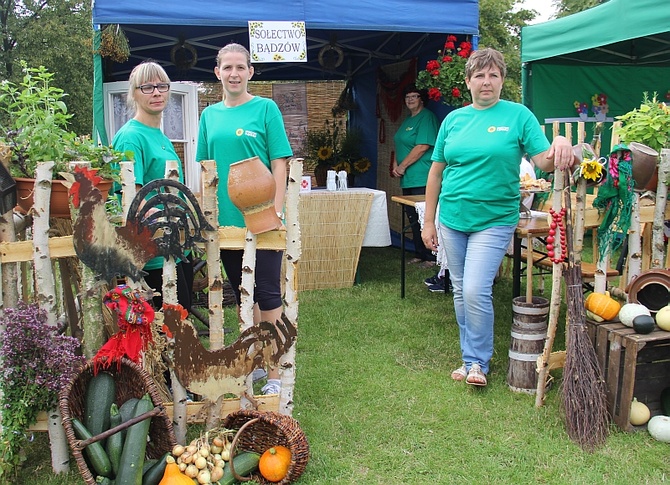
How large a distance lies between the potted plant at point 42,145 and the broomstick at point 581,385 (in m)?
2.03

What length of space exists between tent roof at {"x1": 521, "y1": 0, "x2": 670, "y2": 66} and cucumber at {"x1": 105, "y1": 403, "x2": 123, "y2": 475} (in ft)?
17.0

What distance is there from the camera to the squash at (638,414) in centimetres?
274

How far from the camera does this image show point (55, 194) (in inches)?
95.7

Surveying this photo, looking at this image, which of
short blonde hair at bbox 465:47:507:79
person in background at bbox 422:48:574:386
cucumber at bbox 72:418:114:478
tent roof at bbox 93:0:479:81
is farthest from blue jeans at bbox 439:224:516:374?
tent roof at bbox 93:0:479:81

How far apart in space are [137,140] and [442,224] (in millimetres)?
1607

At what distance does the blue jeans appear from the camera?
3.12 metres

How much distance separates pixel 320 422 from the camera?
2.90 metres

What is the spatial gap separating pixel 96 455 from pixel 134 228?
83 centimetres

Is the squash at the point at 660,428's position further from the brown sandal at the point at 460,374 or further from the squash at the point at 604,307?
the brown sandal at the point at 460,374

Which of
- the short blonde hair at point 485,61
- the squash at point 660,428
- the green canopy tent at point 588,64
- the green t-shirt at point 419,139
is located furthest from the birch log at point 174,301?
the green canopy tent at point 588,64

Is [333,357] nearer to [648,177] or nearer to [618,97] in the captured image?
[648,177]

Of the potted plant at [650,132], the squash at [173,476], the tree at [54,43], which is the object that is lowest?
the squash at [173,476]

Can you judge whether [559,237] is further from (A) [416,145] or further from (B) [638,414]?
(A) [416,145]

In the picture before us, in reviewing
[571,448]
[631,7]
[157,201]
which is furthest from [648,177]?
[631,7]
